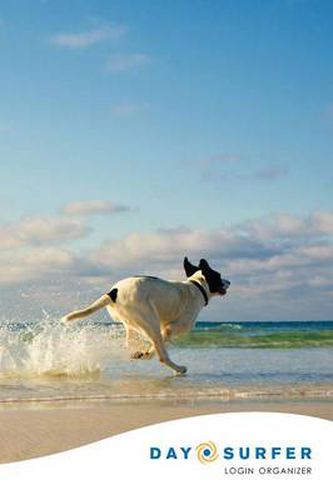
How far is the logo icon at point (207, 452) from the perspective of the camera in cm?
458

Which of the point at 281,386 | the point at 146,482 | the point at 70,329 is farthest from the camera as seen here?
the point at 70,329

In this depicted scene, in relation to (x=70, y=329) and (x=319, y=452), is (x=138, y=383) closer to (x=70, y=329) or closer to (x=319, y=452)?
(x=70, y=329)

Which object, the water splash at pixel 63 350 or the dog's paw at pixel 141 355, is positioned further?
the water splash at pixel 63 350

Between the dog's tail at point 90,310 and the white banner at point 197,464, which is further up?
the dog's tail at point 90,310

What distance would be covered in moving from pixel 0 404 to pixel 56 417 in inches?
46.8

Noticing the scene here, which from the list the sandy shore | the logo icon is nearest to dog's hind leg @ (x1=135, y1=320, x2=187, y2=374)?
the sandy shore

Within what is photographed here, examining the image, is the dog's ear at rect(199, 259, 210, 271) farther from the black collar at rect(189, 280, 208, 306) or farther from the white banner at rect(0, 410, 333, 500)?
the white banner at rect(0, 410, 333, 500)

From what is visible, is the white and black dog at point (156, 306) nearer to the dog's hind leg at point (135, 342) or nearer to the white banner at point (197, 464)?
the dog's hind leg at point (135, 342)

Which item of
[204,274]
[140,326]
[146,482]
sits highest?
[204,274]

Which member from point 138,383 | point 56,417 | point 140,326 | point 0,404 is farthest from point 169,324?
point 56,417

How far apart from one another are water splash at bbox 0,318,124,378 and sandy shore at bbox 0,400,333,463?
3.14 metres

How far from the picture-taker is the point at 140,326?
980 centimetres

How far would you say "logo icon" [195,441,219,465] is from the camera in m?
4.58

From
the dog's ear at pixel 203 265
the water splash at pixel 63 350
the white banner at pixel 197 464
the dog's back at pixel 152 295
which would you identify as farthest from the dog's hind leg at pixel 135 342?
the white banner at pixel 197 464
